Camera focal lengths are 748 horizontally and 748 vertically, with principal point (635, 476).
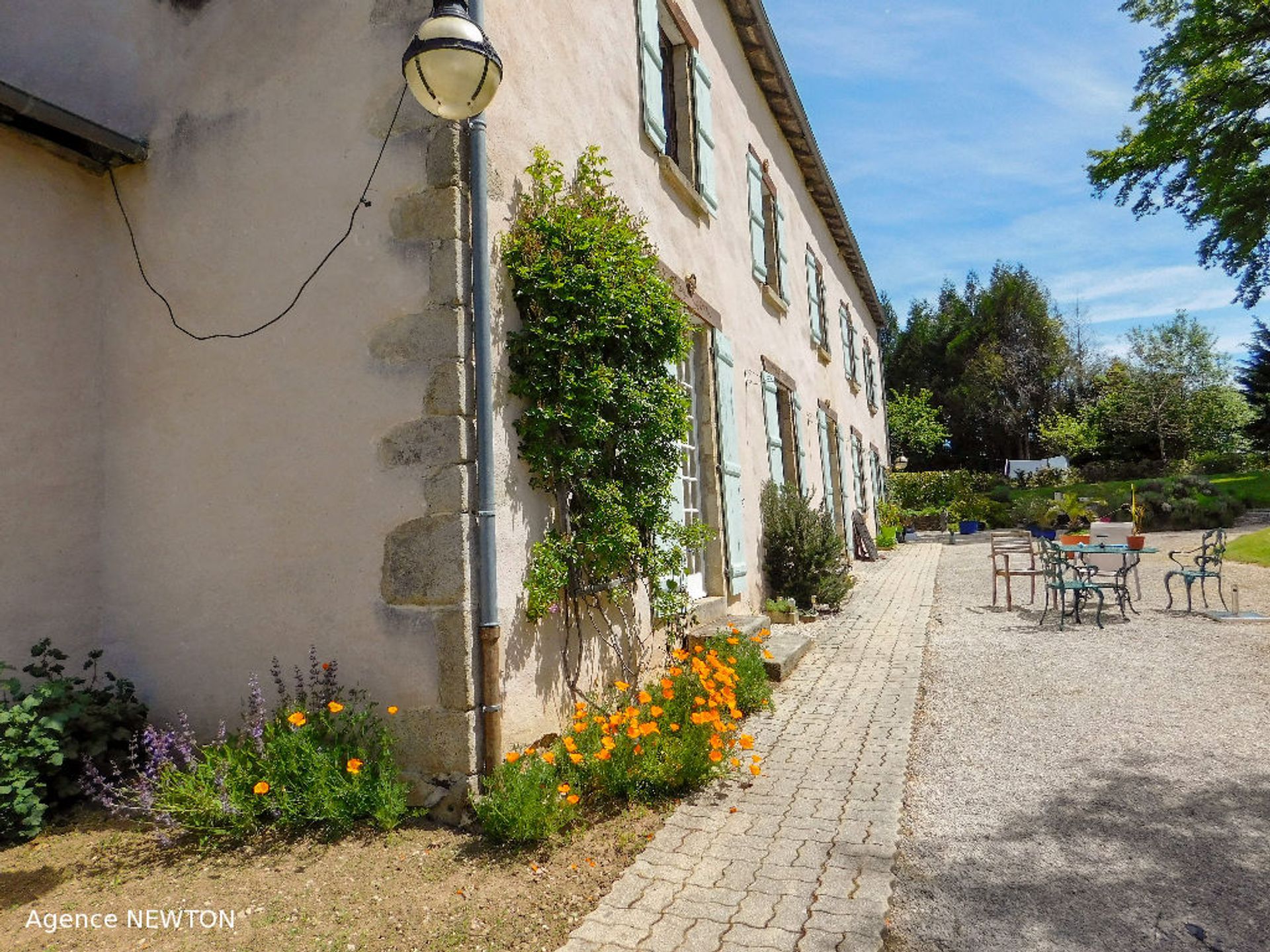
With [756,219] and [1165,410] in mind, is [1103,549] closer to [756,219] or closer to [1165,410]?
[756,219]

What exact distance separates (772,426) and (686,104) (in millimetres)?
3501

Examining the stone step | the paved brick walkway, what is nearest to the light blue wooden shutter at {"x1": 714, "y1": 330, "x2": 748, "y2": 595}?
the stone step

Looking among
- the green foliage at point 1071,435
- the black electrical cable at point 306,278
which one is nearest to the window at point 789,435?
the black electrical cable at point 306,278

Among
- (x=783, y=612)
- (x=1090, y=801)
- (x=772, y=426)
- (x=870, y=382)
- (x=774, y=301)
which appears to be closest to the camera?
(x=1090, y=801)

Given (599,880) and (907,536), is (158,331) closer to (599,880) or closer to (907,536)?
(599,880)

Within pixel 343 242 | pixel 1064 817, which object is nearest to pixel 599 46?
pixel 343 242

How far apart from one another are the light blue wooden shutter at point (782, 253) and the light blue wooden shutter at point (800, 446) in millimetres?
1365

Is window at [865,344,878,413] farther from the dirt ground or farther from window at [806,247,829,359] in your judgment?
the dirt ground

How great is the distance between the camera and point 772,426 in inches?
339

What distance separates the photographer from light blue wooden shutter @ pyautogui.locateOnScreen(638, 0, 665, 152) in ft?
19.4

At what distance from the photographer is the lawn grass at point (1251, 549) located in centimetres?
1212

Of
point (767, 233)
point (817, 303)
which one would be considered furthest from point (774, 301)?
point (817, 303)

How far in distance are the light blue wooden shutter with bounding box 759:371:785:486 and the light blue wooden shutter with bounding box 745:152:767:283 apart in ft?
4.15

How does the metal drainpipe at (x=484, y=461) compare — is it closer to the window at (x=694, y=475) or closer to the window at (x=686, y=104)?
the window at (x=694, y=475)
